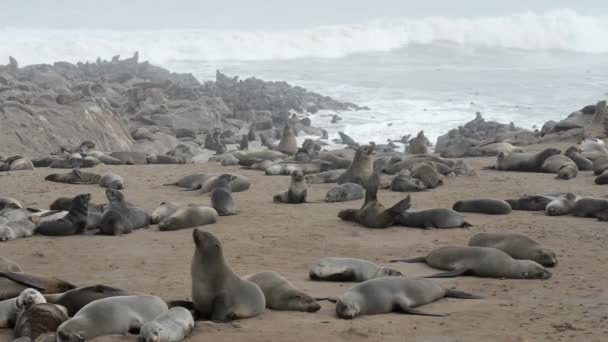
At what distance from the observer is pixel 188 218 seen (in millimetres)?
8445

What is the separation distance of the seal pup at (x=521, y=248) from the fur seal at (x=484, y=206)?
7.29 feet

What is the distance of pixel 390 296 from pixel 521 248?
1.82 metres

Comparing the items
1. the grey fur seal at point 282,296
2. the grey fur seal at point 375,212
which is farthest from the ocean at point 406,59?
the grey fur seal at point 282,296

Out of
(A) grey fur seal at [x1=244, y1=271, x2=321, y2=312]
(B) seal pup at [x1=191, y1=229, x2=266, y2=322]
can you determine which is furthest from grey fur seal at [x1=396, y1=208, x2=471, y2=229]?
(B) seal pup at [x1=191, y1=229, x2=266, y2=322]

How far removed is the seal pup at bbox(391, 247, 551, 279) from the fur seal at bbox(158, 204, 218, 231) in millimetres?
2825

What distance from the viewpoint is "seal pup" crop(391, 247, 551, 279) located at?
20.5 feet

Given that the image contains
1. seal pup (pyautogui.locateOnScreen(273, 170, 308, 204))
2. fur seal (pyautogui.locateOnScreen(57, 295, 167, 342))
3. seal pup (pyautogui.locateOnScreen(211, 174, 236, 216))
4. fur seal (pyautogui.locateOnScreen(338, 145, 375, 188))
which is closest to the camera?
fur seal (pyautogui.locateOnScreen(57, 295, 167, 342))

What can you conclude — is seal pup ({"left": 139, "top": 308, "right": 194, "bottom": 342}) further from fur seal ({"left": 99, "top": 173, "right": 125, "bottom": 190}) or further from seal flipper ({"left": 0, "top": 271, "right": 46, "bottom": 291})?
fur seal ({"left": 99, "top": 173, "right": 125, "bottom": 190})

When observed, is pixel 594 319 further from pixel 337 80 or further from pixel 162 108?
pixel 337 80

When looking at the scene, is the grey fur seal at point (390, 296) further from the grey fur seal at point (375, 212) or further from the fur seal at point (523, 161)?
the fur seal at point (523, 161)

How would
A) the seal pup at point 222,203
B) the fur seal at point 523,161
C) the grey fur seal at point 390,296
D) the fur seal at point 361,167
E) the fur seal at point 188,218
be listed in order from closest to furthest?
the grey fur seal at point 390,296, the fur seal at point 188,218, the seal pup at point 222,203, the fur seal at point 361,167, the fur seal at point 523,161

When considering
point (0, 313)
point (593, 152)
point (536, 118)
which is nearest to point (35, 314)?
point (0, 313)

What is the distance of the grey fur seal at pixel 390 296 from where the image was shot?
5.11m

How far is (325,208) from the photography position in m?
9.68
